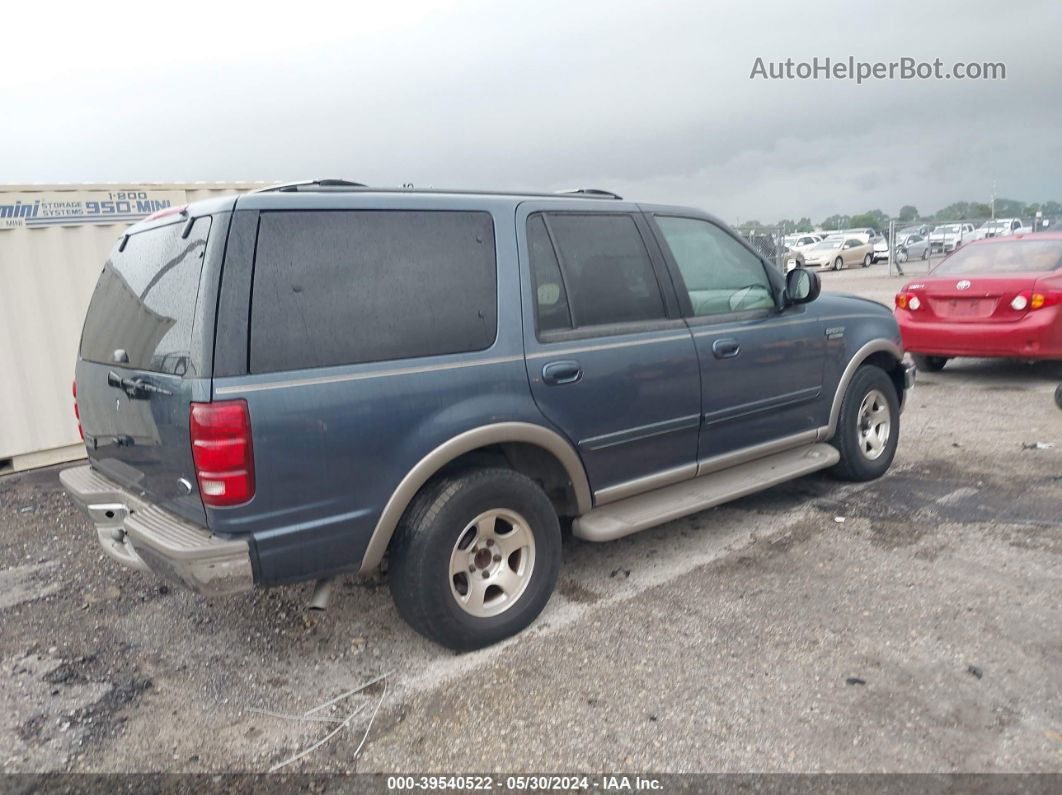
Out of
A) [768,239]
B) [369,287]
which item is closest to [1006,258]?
[369,287]

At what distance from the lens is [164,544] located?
2.91m

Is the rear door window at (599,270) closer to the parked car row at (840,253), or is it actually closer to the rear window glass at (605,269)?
the rear window glass at (605,269)

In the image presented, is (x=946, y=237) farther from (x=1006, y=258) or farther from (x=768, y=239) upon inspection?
(x=1006, y=258)

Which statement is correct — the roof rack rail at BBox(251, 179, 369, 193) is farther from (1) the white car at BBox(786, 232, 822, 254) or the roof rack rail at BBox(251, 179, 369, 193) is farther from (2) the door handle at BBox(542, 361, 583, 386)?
(1) the white car at BBox(786, 232, 822, 254)

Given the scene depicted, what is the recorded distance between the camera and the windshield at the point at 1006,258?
826 cm

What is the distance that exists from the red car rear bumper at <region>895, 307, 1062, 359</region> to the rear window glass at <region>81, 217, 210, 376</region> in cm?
676

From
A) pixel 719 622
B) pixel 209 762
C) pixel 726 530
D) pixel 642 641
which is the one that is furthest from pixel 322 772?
pixel 726 530

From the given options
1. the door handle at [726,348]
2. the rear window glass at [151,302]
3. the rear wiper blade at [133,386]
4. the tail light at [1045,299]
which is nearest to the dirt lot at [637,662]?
the door handle at [726,348]

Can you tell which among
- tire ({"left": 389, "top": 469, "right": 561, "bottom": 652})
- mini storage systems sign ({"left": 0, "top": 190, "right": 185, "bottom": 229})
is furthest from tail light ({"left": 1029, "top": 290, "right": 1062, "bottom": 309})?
mini storage systems sign ({"left": 0, "top": 190, "right": 185, "bottom": 229})

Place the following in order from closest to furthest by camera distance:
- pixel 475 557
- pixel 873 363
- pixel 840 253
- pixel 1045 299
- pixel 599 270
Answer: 1. pixel 475 557
2. pixel 599 270
3. pixel 873 363
4. pixel 1045 299
5. pixel 840 253

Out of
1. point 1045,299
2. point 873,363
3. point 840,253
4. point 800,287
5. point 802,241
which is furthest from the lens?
point 802,241

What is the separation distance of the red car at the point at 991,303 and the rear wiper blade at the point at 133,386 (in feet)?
25.8

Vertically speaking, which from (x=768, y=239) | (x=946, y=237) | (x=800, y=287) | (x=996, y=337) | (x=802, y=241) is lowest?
(x=996, y=337)

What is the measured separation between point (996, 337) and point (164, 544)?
7963 millimetres
